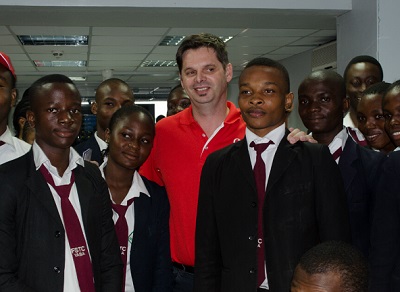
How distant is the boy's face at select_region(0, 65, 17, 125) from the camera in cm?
187

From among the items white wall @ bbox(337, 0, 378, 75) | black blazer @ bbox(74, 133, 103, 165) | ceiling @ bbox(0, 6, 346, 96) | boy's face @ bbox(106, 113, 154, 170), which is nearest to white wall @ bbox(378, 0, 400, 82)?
white wall @ bbox(337, 0, 378, 75)

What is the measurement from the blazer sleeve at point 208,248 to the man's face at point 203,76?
517 millimetres

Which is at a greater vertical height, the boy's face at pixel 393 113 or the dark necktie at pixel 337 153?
the boy's face at pixel 393 113

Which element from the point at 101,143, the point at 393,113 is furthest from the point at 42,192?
the point at 393,113

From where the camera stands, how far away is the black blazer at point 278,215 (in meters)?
1.56

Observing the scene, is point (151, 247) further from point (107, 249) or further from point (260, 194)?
point (260, 194)

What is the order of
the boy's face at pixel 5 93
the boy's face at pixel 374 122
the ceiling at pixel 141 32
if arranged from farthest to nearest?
the ceiling at pixel 141 32, the boy's face at pixel 374 122, the boy's face at pixel 5 93

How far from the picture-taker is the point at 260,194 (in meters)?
1.63

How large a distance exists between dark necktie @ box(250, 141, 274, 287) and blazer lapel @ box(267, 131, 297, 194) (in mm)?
44

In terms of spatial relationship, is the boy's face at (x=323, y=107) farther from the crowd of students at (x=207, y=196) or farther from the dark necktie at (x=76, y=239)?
the dark necktie at (x=76, y=239)

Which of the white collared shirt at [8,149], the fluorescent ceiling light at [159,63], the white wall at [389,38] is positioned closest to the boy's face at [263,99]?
the white collared shirt at [8,149]

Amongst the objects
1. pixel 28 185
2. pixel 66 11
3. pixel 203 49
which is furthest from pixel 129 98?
pixel 66 11

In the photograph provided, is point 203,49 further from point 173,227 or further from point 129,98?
point 129,98

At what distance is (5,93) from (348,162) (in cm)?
143
